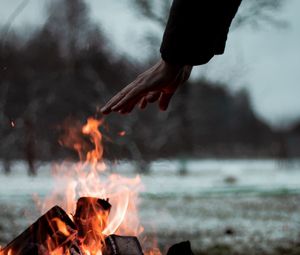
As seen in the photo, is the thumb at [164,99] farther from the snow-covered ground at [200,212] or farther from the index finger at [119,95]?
the snow-covered ground at [200,212]

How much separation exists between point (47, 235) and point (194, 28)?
3.72ft

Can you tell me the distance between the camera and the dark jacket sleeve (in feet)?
4.75

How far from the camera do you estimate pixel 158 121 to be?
54.4 feet

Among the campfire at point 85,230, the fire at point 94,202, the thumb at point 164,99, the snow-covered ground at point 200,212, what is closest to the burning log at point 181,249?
the campfire at point 85,230

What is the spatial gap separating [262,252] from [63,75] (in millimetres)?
12269

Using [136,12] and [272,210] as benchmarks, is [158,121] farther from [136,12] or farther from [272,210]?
[272,210]

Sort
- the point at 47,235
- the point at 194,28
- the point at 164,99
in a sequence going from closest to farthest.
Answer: the point at 194,28 < the point at 164,99 < the point at 47,235

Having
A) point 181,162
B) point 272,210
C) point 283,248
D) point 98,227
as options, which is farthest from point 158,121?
point 98,227

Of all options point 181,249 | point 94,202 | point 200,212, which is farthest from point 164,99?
point 200,212

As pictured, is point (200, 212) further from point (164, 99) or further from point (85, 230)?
point (164, 99)

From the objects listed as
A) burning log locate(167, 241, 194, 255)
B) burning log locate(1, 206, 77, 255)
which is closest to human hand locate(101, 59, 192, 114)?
burning log locate(1, 206, 77, 255)

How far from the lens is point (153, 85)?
5.23 ft

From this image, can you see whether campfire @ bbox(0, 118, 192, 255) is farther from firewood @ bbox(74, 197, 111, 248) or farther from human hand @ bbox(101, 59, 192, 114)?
human hand @ bbox(101, 59, 192, 114)

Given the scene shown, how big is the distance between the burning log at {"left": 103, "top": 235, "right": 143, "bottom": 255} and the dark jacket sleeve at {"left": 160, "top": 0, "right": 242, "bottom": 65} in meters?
1.00
